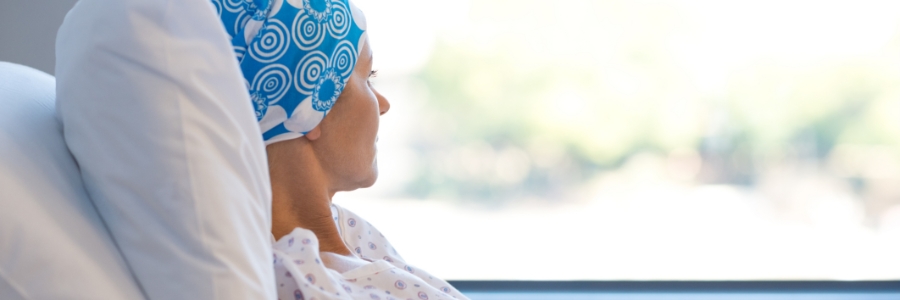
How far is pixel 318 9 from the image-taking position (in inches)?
30.0

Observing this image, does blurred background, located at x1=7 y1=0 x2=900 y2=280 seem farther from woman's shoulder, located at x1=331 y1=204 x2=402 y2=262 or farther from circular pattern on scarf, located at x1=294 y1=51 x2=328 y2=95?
circular pattern on scarf, located at x1=294 y1=51 x2=328 y2=95

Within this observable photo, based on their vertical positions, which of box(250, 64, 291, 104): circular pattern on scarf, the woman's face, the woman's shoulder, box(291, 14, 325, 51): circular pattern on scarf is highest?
box(291, 14, 325, 51): circular pattern on scarf

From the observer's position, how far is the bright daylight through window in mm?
1470

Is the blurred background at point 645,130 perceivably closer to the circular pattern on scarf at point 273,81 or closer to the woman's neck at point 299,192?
the woman's neck at point 299,192

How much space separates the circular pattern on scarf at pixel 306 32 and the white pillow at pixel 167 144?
194mm

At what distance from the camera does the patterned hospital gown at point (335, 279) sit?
Answer: 714mm

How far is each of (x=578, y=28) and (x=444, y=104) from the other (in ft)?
1.18

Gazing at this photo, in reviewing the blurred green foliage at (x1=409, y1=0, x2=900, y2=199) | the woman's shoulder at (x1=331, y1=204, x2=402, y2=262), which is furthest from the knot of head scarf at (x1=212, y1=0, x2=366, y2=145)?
the blurred green foliage at (x1=409, y1=0, x2=900, y2=199)

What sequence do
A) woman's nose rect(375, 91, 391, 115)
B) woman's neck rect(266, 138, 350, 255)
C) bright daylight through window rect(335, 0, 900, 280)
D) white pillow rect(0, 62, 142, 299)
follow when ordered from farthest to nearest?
bright daylight through window rect(335, 0, 900, 280) < woman's nose rect(375, 91, 391, 115) < woman's neck rect(266, 138, 350, 255) < white pillow rect(0, 62, 142, 299)

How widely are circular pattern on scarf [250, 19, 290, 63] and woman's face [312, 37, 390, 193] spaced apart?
0.54 feet

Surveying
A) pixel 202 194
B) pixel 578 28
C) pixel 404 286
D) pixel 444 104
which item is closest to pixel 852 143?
pixel 578 28

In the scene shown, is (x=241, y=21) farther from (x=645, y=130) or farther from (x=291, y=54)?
(x=645, y=130)

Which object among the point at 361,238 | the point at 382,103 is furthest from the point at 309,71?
the point at 361,238

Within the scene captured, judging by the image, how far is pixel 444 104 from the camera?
5.19 feet
